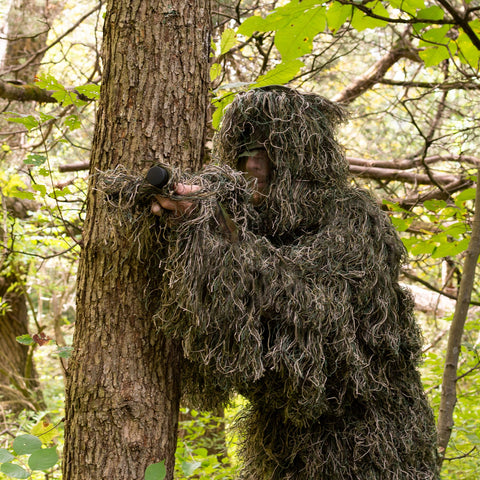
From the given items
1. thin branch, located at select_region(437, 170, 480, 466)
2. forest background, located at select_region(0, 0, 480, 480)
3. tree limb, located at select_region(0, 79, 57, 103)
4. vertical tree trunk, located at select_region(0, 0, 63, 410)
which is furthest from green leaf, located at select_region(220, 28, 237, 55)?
vertical tree trunk, located at select_region(0, 0, 63, 410)

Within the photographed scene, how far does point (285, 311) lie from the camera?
4.60 ft

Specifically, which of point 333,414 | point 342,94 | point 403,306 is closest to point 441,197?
point 342,94

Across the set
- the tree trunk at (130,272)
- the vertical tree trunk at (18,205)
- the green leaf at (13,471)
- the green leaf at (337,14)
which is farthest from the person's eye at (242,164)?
the vertical tree trunk at (18,205)

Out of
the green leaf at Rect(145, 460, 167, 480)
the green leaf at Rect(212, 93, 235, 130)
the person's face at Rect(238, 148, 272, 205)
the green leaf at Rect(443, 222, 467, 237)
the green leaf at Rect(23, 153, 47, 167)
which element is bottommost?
the green leaf at Rect(145, 460, 167, 480)

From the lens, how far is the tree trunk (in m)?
1.43

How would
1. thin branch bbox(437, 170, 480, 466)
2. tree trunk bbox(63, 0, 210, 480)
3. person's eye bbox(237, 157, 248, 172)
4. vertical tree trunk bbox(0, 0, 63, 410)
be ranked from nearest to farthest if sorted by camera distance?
tree trunk bbox(63, 0, 210, 480) → person's eye bbox(237, 157, 248, 172) → thin branch bbox(437, 170, 480, 466) → vertical tree trunk bbox(0, 0, 63, 410)

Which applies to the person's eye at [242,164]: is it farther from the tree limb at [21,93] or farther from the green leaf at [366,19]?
the tree limb at [21,93]

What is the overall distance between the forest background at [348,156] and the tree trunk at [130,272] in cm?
15

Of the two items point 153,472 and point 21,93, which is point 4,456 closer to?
point 153,472

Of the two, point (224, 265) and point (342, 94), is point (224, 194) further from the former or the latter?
point (342, 94)

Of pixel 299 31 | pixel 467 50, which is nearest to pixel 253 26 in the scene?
pixel 299 31

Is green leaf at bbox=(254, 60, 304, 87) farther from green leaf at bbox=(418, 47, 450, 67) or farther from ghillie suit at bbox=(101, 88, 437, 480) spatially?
green leaf at bbox=(418, 47, 450, 67)

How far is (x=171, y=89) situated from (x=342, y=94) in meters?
3.13

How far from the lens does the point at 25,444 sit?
1391 mm
